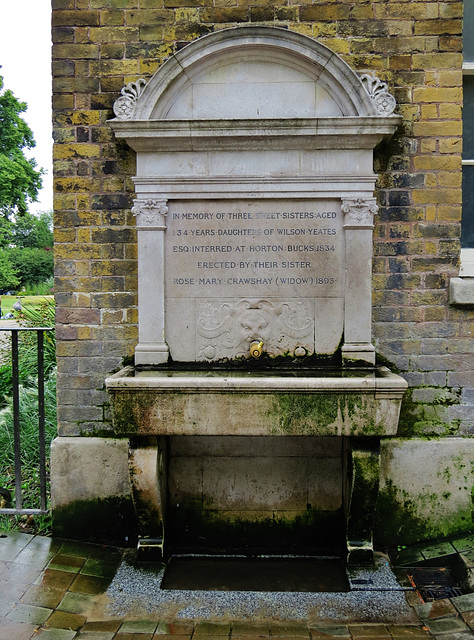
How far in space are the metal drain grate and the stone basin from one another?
984 millimetres

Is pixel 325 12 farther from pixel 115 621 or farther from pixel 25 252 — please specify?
pixel 25 252

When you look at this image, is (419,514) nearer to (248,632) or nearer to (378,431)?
(378,431)

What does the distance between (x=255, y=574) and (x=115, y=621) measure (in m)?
0.87

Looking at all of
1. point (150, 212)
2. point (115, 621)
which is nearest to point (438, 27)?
point (150, 212)

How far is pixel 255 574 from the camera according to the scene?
118 inches

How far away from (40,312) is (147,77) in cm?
443

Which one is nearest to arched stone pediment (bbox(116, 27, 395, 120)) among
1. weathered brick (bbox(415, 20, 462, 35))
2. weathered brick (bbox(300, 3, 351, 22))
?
weathered brick (bbox(300, 3, 351, 22))

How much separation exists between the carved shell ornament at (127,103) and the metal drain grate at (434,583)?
336 cm

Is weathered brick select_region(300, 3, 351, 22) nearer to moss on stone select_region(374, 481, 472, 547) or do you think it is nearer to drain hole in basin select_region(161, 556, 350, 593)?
moss on stone select_region(374, 481, 472, 547)

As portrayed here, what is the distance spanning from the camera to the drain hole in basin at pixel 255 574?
287cm

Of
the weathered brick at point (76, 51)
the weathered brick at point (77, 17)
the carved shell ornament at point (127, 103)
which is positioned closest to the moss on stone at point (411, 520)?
the carved shell ornament at point (127, 103)

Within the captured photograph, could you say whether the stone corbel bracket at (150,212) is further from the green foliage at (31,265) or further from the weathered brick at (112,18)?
the green foliage at (31,265)

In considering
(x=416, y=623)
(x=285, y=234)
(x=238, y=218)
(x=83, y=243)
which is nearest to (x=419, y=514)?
(x=416, y=623)

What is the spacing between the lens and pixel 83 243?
3297mm
